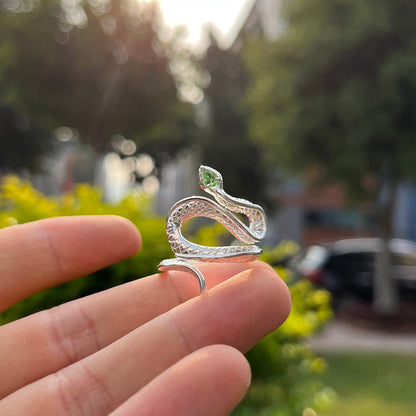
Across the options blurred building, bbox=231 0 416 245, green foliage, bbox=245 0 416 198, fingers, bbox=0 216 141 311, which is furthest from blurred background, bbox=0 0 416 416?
blurred building, bbox=231 0 416 245

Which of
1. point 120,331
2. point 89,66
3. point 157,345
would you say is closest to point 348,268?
point 89,66

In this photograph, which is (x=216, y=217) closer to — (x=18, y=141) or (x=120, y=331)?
(x=120, y=331)

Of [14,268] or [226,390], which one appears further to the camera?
[14,268]

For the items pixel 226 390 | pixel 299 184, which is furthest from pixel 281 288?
pixel 299 184

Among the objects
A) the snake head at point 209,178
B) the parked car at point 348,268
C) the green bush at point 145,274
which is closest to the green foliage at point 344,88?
the parked car at point 348,268

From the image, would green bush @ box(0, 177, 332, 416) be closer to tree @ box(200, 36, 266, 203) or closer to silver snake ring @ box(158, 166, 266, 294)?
silver snake ring @ box(158, 166, 266, 294)

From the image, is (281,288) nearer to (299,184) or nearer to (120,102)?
(120,102)
